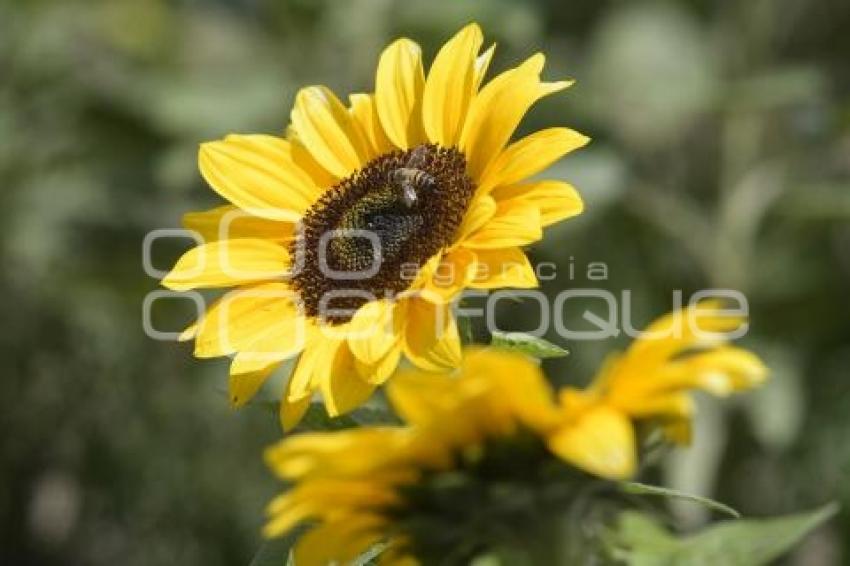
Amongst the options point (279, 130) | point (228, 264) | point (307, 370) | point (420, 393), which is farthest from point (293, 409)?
point (279, 130)

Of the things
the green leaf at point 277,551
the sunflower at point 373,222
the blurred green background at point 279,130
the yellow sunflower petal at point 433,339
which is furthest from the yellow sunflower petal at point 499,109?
the blurred green background at point 279,130

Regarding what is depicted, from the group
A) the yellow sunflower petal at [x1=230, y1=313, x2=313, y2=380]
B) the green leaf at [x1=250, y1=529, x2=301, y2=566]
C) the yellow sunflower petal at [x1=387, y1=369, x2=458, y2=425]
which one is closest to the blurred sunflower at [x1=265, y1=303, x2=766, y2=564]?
the yellow sunflower petal at [x1=387, y1=369, x2=458, y2=425]

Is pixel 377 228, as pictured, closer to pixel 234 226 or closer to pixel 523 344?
pixel 234 226

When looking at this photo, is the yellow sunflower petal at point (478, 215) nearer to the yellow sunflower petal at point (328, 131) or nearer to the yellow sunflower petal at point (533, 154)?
the yellow sunflower petal at point (533, 154)

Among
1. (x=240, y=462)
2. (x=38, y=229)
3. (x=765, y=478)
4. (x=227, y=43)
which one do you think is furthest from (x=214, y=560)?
(x=227, y=43)

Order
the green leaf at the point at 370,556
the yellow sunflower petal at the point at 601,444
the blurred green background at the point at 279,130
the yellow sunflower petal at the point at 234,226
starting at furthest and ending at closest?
1. the blurred green background at the point at 279,130
2. the yellow sunflower petal at the point at 234,226
3. the green leaf at the point at 370,556
4. the yellow sunflower petal at the point at 601,444
